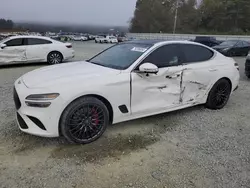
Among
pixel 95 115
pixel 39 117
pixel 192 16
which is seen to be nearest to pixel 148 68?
pixel 95 115

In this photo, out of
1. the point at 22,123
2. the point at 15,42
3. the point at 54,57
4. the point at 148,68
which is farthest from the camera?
the point at 54,57

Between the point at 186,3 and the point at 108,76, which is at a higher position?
the point at 186,3

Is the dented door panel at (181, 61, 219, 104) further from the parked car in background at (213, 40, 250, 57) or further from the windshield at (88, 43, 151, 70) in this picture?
the parked car in background at (213, 40, 250, 57)

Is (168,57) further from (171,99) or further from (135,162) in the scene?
(135,162)

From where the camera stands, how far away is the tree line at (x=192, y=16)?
63188mm

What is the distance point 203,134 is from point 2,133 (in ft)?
9.88

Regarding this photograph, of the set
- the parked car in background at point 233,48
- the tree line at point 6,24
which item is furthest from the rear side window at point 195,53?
the tree line at point 6,24

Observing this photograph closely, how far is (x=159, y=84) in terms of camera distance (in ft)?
13.2

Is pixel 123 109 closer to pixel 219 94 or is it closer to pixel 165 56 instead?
pixel 165 56

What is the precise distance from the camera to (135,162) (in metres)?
3.08

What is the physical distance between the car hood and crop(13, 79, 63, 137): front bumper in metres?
0.19

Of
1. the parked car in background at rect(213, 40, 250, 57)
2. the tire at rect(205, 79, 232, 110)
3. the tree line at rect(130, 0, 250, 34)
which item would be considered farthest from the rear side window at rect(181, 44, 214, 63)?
the tree line at rect(130, 0, 250, 34)

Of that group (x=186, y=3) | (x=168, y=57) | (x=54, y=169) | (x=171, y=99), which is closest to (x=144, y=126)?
(x=171, y=99)

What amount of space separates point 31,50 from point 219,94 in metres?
8.06
